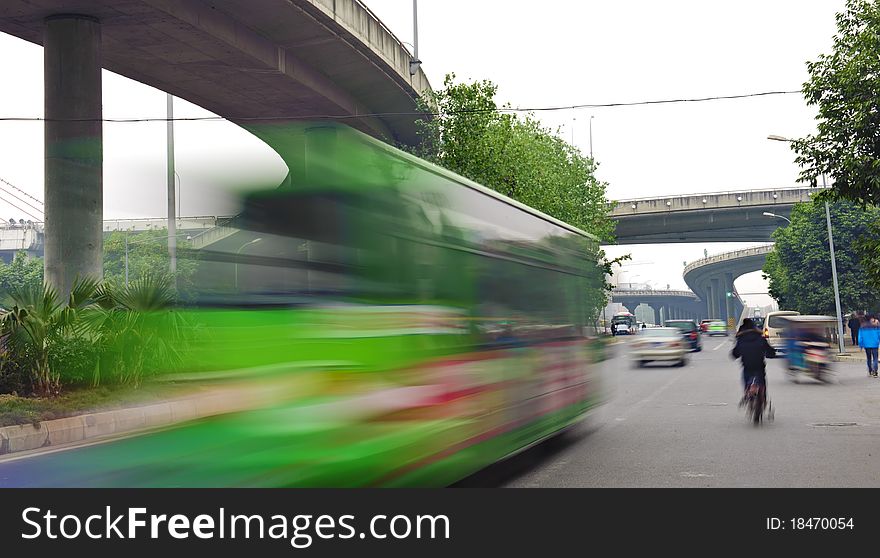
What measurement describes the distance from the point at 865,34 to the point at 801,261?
39.5 metres

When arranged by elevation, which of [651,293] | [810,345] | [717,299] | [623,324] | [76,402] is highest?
[651,293]

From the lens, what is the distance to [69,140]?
764 inches

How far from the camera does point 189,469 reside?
6.04m

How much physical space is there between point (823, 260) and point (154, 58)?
126 ft

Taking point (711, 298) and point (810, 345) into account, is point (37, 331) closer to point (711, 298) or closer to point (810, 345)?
point (810, 345)

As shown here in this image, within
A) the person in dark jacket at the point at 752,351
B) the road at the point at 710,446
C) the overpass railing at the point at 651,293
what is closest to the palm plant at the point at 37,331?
the road at the point at 710,446

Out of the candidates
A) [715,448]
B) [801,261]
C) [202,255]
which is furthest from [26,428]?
[801,261]

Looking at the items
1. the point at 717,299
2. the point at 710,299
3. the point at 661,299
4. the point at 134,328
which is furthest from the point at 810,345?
the point at 661,299

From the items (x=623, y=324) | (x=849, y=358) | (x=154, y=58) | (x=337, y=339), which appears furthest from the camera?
(x=623, y=324)

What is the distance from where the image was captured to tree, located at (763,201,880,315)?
47.0 meters

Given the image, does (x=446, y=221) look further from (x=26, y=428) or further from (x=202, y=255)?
(x=26, y=428)

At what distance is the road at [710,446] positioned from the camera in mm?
8719

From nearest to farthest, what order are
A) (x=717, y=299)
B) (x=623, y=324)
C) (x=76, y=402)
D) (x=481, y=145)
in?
(x=76, y=402) < (x=481, y=145) < (x=623, y=324) < (x=717, y=299)

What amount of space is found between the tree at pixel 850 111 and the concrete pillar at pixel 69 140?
47.3 feet
